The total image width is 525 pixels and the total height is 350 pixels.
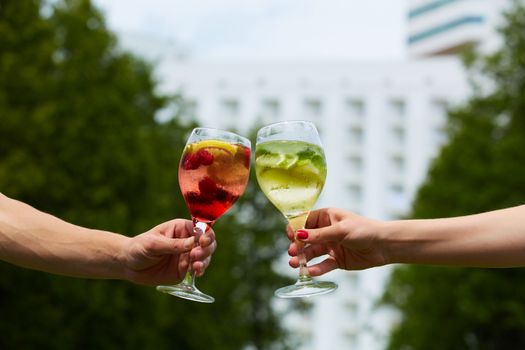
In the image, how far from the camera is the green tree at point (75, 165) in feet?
66.9

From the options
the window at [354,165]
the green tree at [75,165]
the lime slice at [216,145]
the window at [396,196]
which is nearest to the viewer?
the lime slice at [216,145]

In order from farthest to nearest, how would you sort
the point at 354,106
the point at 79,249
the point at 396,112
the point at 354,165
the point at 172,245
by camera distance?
the point at 354,165 < the point at 354,106 < the point at 396,112 < the point at 79,249 < the point at 172,245

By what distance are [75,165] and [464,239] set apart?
58.6 feet

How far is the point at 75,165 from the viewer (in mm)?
21516

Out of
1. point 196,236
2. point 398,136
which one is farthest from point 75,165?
point 398,136

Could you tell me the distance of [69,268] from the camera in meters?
4.59

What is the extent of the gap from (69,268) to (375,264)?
1.39 m

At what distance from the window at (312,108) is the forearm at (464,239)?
91694 millimetres

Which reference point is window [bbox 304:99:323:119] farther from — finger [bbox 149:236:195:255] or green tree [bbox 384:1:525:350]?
finger [bbox 149:236:195:255]

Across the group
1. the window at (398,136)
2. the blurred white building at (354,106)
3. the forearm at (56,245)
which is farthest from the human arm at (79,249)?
the window at (398,136)

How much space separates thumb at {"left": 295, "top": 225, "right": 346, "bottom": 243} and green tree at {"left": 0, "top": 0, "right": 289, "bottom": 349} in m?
15.3

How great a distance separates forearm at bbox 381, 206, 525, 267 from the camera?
4297 mm

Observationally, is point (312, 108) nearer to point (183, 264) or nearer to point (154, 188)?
point (154, 188)

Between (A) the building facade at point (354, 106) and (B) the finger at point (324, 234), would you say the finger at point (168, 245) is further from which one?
(A) the building facade at point (354, 106)
